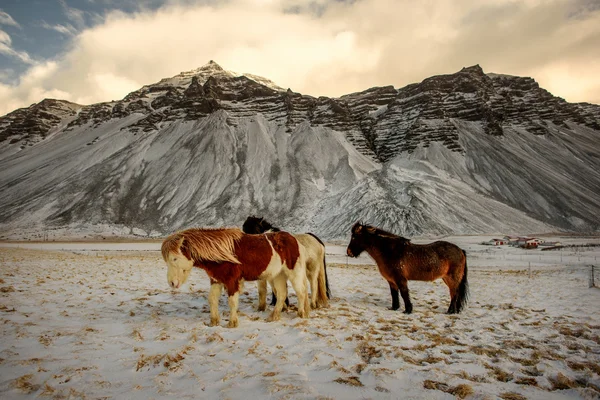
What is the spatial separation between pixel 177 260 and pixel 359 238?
521cm

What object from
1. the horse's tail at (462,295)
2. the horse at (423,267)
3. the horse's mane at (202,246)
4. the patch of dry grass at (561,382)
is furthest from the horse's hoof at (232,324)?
the horse's tail at (462,295)

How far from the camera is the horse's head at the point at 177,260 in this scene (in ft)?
20.4

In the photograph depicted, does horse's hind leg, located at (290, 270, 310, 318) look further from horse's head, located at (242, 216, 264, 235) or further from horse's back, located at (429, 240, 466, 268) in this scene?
horse's back, located at (429, 240, 466, 268)

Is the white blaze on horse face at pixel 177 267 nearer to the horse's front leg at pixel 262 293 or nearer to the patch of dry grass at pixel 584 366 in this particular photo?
the horse's front leg at pixel 262 293

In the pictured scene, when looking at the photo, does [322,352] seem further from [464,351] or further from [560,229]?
[560,229]

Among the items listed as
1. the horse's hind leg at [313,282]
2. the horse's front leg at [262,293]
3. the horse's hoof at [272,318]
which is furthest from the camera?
the horse's hind leg at [313,282]

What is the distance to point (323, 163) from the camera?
3563 inches

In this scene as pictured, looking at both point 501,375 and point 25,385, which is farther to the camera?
point 501,375

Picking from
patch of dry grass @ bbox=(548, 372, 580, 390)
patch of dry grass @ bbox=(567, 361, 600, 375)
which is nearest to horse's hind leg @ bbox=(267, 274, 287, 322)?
patch of dry grass @ bbox=(548, 372, 580, 390)

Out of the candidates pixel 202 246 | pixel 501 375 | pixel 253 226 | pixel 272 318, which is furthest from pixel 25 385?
pixel 253 226

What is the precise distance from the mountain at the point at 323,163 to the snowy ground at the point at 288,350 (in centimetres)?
4806

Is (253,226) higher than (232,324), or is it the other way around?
(253,226)

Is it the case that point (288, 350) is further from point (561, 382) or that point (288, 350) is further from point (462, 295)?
point (462, 295)

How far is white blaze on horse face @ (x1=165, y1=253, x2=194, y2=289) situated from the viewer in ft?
20.4
